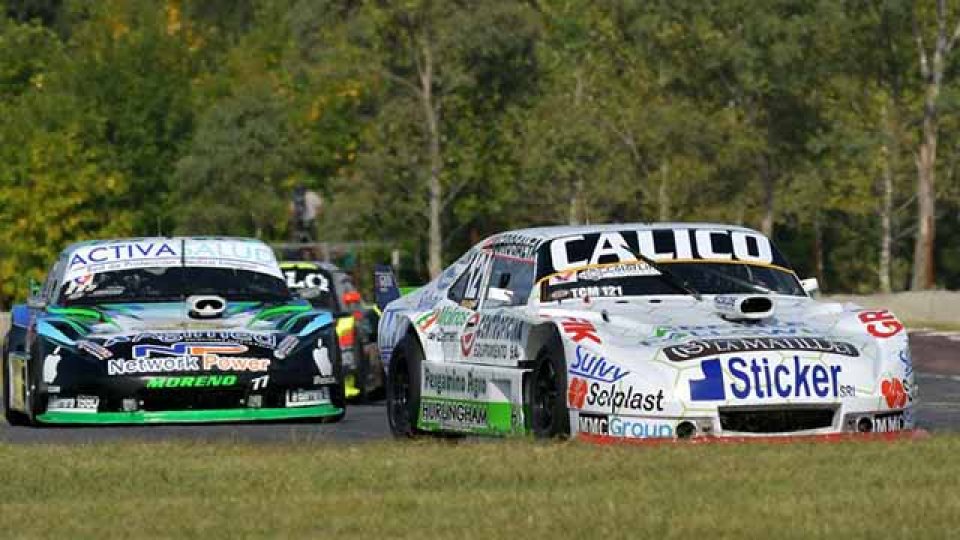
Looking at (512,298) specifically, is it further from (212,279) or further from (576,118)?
(576,118)

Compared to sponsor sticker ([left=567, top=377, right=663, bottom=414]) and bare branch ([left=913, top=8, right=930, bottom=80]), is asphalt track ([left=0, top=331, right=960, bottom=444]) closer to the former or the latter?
sponsor sticker ([left=567, top=377, right=663, bottom=414])

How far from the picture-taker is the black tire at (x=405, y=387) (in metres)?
16.1

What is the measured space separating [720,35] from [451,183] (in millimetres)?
17420

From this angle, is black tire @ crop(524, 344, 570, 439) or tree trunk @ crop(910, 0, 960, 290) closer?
black tire @ crop(524, 344, 570, 439)

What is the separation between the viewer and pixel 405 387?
53.8 feet

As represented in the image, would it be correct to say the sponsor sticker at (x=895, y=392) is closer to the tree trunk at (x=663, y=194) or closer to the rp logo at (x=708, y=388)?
the rp logo at (x=708, y=388)

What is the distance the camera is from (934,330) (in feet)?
132

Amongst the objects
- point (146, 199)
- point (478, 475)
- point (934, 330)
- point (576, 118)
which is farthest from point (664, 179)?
point (478, 475)

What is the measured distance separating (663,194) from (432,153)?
35.6ft

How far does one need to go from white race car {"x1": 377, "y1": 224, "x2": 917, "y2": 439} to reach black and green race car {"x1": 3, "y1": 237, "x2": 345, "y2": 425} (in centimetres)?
80

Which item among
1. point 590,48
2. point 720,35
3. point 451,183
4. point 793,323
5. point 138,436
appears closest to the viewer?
point 793,323

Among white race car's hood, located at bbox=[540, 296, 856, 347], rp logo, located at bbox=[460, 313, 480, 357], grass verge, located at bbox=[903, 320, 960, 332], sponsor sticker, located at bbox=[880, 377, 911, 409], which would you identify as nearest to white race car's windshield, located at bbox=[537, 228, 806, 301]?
white race car's hood, located at bbox=[540, 296, 856, 347]

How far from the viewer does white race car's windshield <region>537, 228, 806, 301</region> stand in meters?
15.0

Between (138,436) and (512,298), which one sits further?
(138,436)
